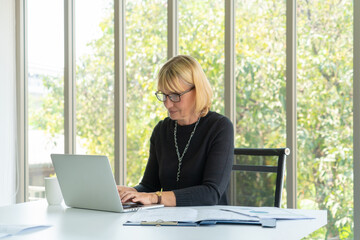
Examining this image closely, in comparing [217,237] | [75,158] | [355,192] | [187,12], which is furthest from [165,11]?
[217,237]

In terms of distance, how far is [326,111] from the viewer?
2.83m

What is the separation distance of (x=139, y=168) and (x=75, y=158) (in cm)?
197

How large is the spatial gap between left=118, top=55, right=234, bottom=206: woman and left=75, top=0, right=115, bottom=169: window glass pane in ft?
5.02

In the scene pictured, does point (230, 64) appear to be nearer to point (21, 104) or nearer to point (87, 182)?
point (87, 182)

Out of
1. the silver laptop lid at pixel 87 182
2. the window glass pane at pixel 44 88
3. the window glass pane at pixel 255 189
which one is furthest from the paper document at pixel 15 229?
the window glass pane at pixel 44 88

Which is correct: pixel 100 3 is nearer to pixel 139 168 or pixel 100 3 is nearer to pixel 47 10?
pixel 47 10

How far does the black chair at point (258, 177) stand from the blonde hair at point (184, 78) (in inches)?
11.7

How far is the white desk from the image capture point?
4.13 feet

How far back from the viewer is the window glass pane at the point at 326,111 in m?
2.78

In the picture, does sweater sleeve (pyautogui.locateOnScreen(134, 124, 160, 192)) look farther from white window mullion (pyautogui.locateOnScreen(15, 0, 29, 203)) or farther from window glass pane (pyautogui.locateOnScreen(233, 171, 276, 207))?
white window mullion (pyautogui.locateOnScreen(15, 0, 29, 203))

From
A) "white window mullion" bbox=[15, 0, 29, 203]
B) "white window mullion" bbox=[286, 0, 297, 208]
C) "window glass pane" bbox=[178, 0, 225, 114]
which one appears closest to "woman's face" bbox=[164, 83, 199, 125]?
"white window mullion" bbox=[286, 0, 297, 208]

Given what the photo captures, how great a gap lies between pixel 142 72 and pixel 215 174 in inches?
71.5

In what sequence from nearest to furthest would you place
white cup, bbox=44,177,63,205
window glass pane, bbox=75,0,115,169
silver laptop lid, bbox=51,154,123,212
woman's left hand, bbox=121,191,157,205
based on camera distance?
silver laptop lid, bbox=51,154,123,212, woman's left hand, bbox=121,191,157,205, white cup, bbox=44,177,63,205, window glass pane, bbox=75,0,115,169

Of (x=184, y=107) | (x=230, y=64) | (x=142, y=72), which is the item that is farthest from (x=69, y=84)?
(x=184, y=107)
